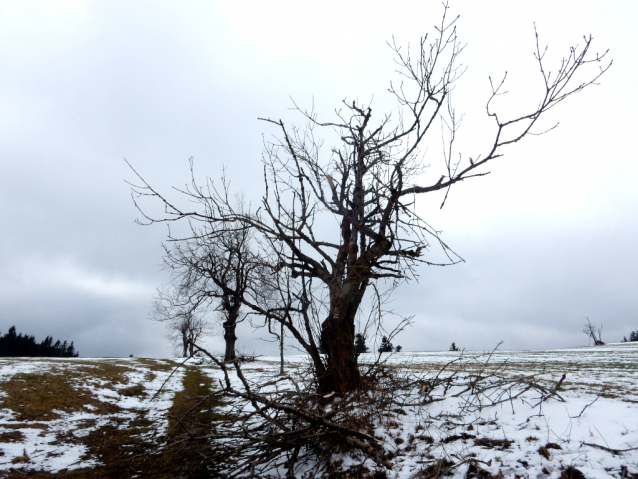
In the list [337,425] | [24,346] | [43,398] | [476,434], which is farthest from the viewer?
[24,346]

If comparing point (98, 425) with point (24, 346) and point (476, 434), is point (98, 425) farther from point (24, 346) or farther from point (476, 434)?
point (24, 346)

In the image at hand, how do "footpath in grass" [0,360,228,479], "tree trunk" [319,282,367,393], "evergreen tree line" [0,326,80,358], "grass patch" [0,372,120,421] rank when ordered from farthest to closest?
1. "evergreen tree line" [0,326,80,358]
2. "grass patch" [0,372,120,421]
3. "tree trunk" [319,282,367,393]
4. "footpath in grass" [0,360,228,479]

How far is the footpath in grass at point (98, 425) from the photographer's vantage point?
4945 millimetres

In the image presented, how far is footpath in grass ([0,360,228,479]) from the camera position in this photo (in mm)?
4945

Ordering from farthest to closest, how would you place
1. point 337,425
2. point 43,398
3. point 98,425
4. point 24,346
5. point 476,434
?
1. point 24,346
2. point 43,398
3. point 98,425
4. point 476,434
5. point 337,425

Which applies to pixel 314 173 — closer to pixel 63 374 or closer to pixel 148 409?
pixel 148 409

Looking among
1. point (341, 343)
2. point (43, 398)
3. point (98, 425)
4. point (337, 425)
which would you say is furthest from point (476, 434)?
point (43, 398)

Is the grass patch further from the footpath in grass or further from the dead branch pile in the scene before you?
the dead branch pile

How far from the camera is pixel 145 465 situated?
5578 mm

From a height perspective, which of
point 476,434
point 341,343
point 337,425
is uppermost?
point 341,343

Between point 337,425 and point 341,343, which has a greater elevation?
point 341,343

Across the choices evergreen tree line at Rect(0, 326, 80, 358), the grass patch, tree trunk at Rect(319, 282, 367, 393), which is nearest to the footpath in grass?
the grass patch

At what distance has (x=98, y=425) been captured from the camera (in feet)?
27.7

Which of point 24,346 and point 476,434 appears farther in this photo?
point 24,346
